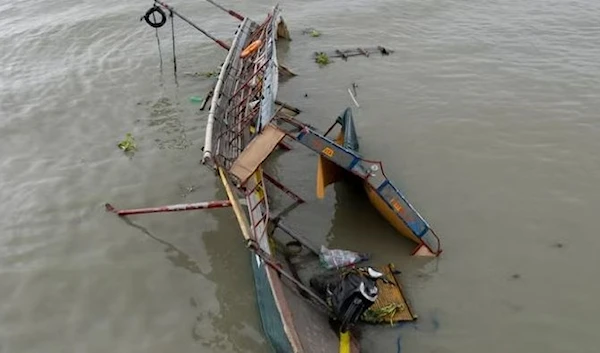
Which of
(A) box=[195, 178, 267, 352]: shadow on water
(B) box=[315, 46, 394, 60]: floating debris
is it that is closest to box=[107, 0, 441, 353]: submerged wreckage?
(A) box=[195, 178, 267, 352]: shadow on water

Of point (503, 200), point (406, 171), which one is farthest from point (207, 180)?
point (503, 200)

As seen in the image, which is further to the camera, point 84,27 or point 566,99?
point 84,27

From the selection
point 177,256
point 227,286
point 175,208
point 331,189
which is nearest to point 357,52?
point 331,189

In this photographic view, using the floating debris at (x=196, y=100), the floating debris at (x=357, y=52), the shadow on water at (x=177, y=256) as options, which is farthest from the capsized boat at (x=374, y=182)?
the floating debris at (x=357, y=52)

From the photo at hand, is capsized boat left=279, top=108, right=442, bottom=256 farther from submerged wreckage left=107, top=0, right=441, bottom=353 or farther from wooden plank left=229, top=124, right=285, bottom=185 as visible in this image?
wooden plank left=229, top=124, right=285, bottom=185

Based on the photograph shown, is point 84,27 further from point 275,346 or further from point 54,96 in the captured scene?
point 275,346
